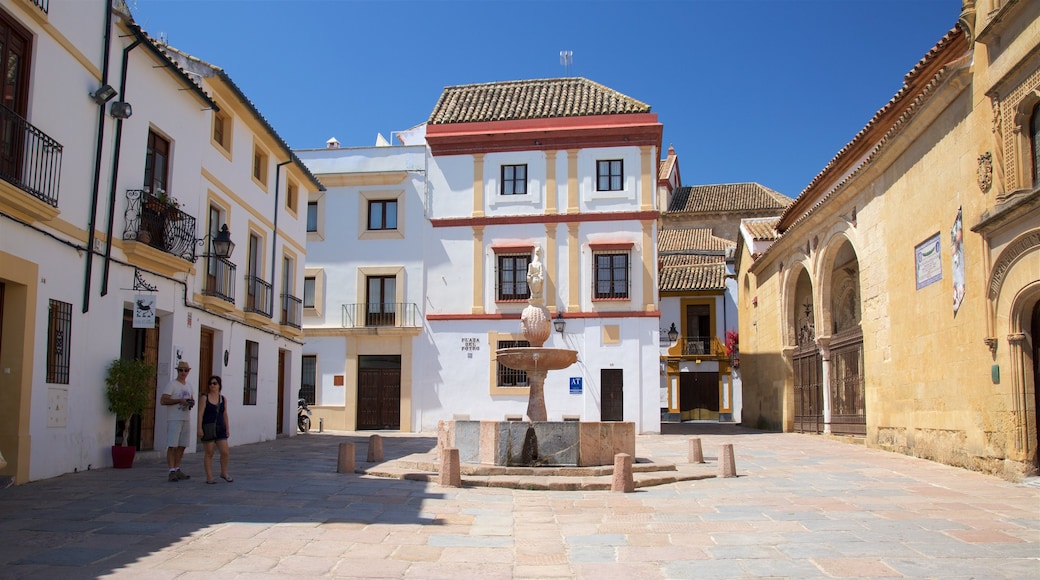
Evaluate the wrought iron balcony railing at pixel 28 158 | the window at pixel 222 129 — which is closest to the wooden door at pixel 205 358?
the window at pixel 222 129

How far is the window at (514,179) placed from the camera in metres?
26.7

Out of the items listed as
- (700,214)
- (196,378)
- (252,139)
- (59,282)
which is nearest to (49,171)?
(59,282)

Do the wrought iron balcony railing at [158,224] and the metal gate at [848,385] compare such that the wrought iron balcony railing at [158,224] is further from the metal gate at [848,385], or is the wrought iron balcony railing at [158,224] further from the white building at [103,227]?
the metal gate at [848,385]

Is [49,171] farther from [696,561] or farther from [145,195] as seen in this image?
[696,561]

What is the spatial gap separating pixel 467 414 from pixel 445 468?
15.0 m

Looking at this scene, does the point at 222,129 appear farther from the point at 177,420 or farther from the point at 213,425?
the point at 213,425

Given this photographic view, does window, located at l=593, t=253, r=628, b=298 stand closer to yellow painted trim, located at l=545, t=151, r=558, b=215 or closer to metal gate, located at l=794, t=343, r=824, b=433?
yellow painted trim, located at l=545, t=151, r=558, b=215

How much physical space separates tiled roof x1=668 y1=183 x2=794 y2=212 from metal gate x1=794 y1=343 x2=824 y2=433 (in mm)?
24726

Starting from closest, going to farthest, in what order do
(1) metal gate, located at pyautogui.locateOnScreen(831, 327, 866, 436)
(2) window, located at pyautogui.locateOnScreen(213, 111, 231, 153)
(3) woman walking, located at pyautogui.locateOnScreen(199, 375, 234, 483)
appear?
1. (3) woman walking, located at pyautogui.locateOnScreen(199, 375, 234, 483)
2. (2) window, located at pyautogui.locateOnScreen(213, 111, 231, 153)
3. (1) metal gate, located at pyautogui.locateOnScreen(831, 327, 866, 436)

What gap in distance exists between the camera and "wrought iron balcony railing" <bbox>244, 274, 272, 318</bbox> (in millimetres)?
18620

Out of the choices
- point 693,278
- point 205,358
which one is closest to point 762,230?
point 693,278

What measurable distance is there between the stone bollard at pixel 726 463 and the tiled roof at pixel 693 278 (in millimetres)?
27108

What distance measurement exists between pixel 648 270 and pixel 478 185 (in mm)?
5922

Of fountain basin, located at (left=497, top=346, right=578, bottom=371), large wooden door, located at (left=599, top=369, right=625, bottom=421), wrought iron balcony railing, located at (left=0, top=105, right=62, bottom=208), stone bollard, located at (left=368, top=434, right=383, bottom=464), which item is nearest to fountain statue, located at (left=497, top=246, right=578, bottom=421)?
fountain basin, located at (left=497, top=346, right=578, bottom=371)
